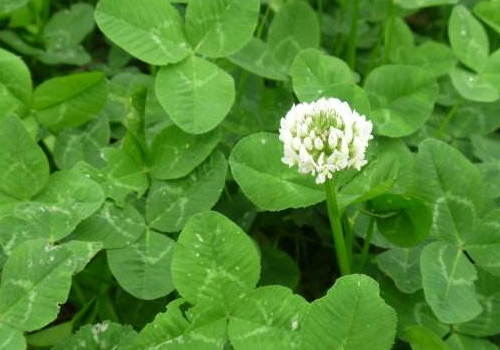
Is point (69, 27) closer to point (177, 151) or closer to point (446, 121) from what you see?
point (177, 151)

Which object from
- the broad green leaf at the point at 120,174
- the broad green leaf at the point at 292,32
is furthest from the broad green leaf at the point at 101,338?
the broad green leaf at the point at 292,32

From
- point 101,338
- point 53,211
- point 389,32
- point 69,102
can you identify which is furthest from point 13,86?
point 389,32

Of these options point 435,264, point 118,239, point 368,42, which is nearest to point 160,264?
point 118,239

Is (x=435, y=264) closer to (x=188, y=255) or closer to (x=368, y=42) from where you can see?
(x=188, y=255)

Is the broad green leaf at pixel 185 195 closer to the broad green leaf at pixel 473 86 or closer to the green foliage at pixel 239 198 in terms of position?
the green foliage at pixel 239 198

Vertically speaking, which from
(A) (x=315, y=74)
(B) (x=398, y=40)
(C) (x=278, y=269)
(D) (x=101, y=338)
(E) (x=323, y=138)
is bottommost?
(C) (x=278, y=269)

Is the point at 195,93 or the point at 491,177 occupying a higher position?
the point at 195,93
